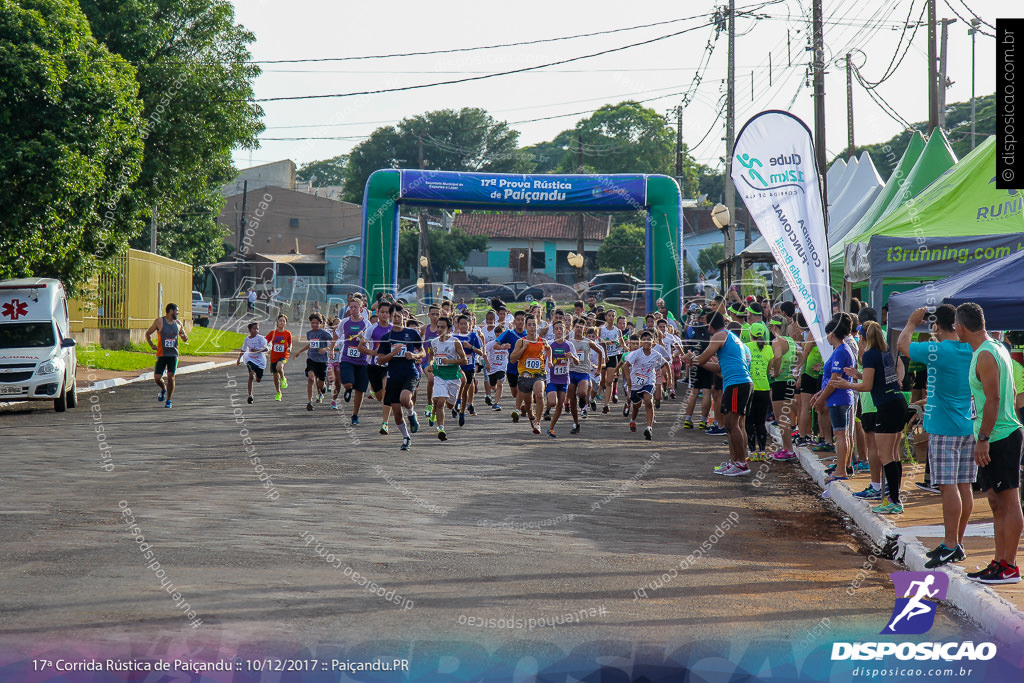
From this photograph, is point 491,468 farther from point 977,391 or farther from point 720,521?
point 977,391

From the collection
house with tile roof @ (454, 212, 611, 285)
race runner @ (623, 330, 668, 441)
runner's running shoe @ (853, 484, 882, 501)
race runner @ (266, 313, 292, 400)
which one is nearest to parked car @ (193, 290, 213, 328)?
house with tile roof @ (454, 212, 611, 285)

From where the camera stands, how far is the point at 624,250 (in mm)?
60156

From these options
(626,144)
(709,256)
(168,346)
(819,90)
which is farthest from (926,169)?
(626,144)

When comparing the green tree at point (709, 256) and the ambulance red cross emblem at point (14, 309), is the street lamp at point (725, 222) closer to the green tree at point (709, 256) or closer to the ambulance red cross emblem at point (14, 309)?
the ambulance red cross emblem at point (14, 309)

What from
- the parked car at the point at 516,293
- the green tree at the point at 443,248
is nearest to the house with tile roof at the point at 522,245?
the green tree at the point at 443,248

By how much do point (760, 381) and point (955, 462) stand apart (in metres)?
5.85

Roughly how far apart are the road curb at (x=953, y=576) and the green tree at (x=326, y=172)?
9425 cm

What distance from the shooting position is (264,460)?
12.0 meters

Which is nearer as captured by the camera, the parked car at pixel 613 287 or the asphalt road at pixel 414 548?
the asphalt road at pixel 414 548

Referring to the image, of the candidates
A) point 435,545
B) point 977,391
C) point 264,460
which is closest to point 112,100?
point 264,460

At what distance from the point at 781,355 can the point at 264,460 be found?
6.67 metres

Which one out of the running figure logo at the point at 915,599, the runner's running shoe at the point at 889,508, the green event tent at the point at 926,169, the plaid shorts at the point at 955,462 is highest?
the green event tent at the point at 926,169

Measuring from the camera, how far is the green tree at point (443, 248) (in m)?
61.8

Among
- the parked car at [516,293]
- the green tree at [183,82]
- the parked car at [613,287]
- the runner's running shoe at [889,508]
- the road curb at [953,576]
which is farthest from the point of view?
the parked car at [516,293]
